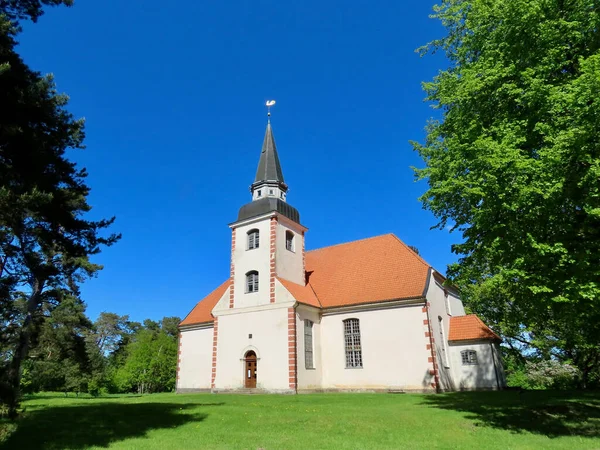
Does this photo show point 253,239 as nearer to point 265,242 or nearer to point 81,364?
point 265,242

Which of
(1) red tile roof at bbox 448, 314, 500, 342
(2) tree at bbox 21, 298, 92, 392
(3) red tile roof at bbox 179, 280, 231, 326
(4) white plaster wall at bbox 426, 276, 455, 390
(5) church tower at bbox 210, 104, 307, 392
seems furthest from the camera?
(3) red tile roof at bbox 179, 280, 231, 326

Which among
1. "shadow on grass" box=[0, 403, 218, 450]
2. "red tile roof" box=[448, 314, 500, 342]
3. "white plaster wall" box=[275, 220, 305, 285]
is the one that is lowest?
"shadow on grass" box=[0, 403, 218, 450]

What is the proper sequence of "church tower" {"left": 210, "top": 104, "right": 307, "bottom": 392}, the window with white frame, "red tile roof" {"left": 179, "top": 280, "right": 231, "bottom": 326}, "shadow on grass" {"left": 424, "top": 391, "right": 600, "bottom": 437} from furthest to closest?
"red tile roof" {"left": 179, "top": 280, "right": 231, "bottom": 326} → the window with white frame → "church tower" {"left": 210, "top": 104, "right": 307, "bottom": 392} → "shadow on grass" {"left": 424, "top": 391, "right": 600, "bottom": 437}

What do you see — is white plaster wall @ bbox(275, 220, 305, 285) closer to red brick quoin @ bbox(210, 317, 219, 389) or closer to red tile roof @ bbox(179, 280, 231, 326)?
red tile roof @ bbox(179, 280, 231, 326)

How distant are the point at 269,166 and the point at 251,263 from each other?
Result: 7.01 m

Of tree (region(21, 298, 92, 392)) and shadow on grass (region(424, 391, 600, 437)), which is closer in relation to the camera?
shadow on grass (region(424, 391, 600, 437))

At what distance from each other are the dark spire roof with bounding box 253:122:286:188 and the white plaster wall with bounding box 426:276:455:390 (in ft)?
40.3

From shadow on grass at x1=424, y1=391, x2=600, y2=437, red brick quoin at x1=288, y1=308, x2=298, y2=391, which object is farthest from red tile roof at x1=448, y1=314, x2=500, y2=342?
red brick quoin at x1=288, y1=308, x2=298, y2=391

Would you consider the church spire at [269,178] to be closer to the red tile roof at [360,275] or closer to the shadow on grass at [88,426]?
the red tile roof at [360,275]

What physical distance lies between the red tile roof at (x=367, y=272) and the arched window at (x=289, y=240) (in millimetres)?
2705

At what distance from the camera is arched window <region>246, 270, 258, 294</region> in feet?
83.8

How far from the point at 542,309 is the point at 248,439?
7.77 m

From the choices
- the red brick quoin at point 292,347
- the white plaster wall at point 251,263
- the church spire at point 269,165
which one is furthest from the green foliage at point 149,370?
the church spire at point 269,165

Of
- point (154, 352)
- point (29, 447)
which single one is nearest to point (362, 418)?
point (29, 447)
